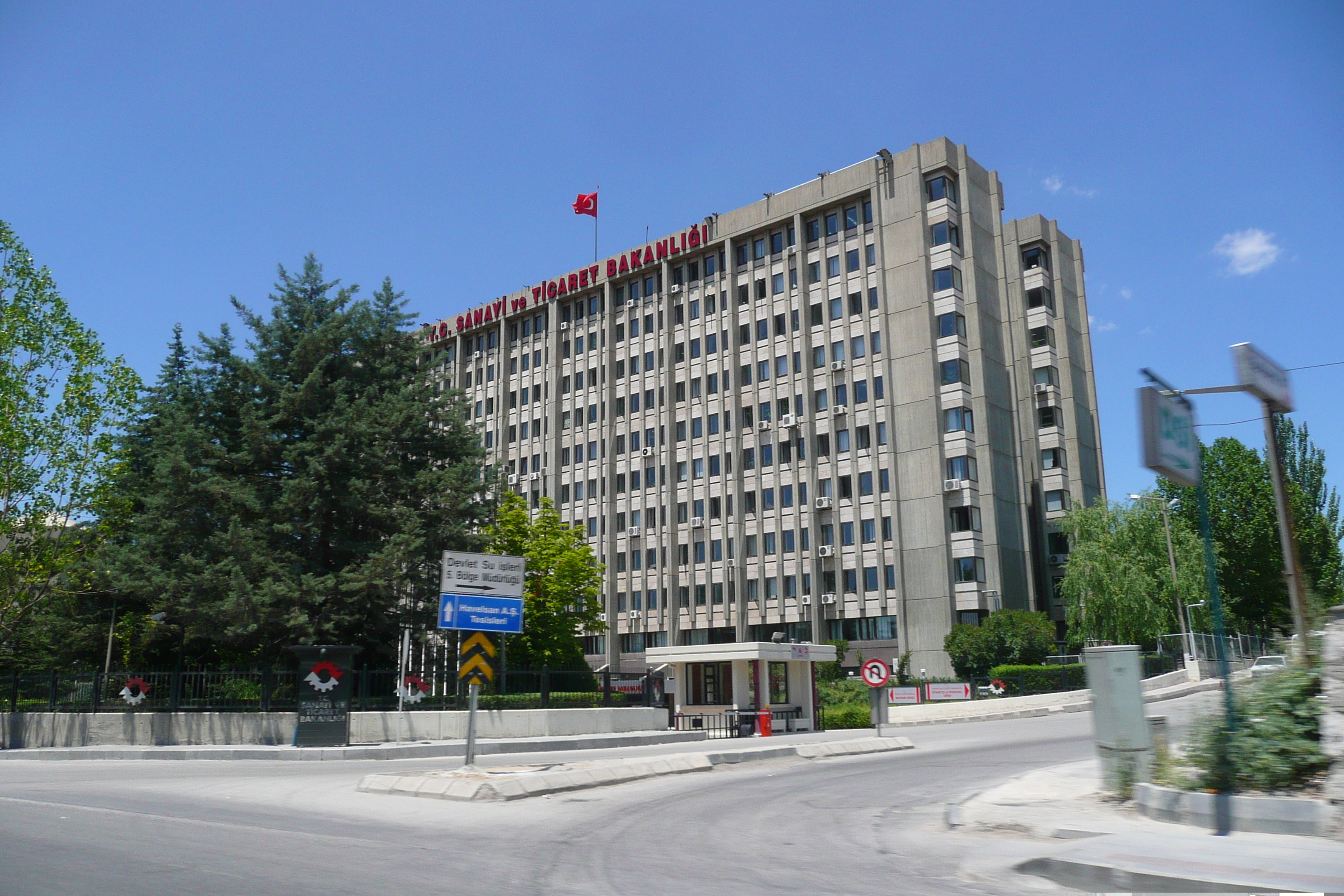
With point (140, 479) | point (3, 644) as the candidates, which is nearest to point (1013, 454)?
point (140, 479)

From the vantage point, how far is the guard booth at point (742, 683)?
35281 millimetres

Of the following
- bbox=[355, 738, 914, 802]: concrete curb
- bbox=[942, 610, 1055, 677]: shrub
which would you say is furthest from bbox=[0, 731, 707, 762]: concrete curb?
bbox=[942, 610, 1055, 677]: shrub

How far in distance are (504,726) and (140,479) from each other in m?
14.9

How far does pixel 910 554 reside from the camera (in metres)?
57.7

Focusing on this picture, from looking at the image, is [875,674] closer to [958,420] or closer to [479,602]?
[479,602]

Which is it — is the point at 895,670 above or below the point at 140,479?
below

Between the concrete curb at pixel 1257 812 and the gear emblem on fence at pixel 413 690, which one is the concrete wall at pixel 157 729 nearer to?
the gear emblem on fence at pixel 413 690

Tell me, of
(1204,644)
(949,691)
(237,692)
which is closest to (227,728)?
(237,692)

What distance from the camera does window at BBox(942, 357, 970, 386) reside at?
58.7m

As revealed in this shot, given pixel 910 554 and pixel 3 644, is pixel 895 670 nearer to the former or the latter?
pixel 910 554

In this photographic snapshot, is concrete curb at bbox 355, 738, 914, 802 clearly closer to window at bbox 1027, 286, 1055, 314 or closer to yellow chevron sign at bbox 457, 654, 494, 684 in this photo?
yellow chevron sign at bbox 457, 654, 494, 684

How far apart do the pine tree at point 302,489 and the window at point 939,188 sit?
126 feet

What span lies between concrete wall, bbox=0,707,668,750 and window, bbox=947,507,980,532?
34686 mm

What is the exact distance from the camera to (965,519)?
57.1 metres
